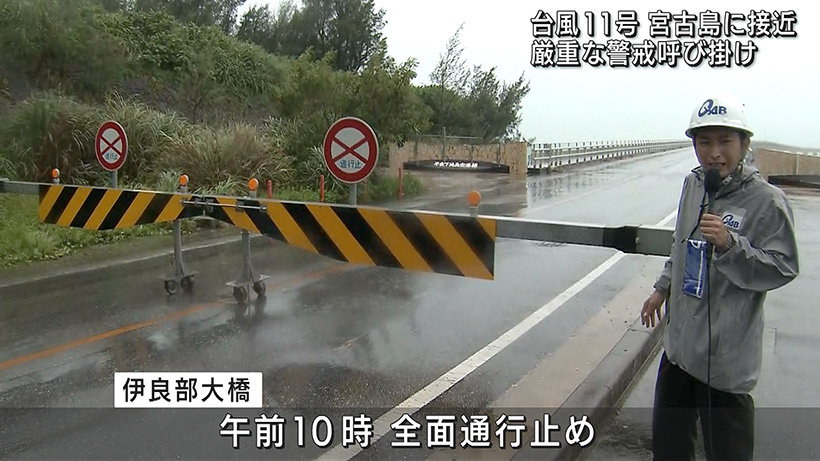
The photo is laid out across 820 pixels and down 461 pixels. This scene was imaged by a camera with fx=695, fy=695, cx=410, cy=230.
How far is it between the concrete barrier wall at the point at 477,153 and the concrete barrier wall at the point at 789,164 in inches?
368

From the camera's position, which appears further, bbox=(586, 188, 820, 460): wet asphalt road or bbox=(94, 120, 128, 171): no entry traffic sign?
bbox=(94, 120, 128, 171): no entry traffic sign

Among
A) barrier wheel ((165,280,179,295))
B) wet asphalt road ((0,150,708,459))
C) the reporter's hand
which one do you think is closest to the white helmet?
the reporter's hand

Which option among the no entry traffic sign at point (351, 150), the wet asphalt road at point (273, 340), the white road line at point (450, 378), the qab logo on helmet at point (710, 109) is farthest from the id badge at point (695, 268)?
the no entry traffic sign at point (351, 150)

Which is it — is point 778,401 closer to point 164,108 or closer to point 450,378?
point 450,378

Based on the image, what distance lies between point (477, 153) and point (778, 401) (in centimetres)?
2730

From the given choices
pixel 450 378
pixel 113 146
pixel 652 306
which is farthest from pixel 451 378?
pixel 113 146

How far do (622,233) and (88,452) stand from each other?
11.5 ft

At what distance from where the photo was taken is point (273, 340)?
621 cm

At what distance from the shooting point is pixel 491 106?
36000mm

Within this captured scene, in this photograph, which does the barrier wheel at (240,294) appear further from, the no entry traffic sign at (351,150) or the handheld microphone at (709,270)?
the handheld microphone at (709,270)

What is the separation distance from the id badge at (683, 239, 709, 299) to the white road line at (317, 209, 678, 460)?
84.8 inches

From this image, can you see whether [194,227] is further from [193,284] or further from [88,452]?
[88,452]

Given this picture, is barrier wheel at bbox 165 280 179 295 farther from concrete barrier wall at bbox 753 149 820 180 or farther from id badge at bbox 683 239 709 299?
concrete barrier wall at bbox 753 149 820 180

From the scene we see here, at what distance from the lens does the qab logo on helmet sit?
2853 mm
